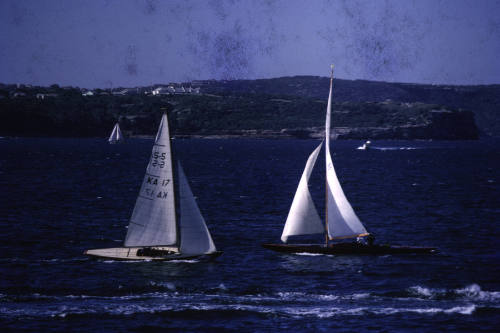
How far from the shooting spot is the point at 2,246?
53688mm

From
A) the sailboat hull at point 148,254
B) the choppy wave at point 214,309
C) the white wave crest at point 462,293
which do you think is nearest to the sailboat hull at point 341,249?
the sailboat hull at point 148,254

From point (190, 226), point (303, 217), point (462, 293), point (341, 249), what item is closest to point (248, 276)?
point (190, 226)

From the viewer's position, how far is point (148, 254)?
4672 cm

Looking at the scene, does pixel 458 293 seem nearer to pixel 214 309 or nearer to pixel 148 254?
pixel 214 309

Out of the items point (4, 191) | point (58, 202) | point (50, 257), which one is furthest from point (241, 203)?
point (50, 257)

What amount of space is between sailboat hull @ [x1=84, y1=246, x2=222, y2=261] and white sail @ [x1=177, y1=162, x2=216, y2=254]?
324 mm

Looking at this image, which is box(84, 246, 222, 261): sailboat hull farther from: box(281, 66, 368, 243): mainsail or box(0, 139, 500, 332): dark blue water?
box(281, 66, 368, 243): mainsail

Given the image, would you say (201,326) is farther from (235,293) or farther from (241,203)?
(241,203)

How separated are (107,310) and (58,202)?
46.7m

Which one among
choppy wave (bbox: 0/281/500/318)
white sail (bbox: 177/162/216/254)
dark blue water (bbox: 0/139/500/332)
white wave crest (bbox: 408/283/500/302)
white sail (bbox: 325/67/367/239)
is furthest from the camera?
white sail (bbox: 325/67/367/239)

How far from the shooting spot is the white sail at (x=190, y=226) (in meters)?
45.2

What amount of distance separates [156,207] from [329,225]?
12.0m

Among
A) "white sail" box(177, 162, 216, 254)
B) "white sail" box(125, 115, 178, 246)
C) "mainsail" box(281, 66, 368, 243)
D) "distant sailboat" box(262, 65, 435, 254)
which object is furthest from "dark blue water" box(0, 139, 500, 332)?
"mainsail" box(281, 66, 368, 243)

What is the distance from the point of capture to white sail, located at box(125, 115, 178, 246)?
4501 centimetres
